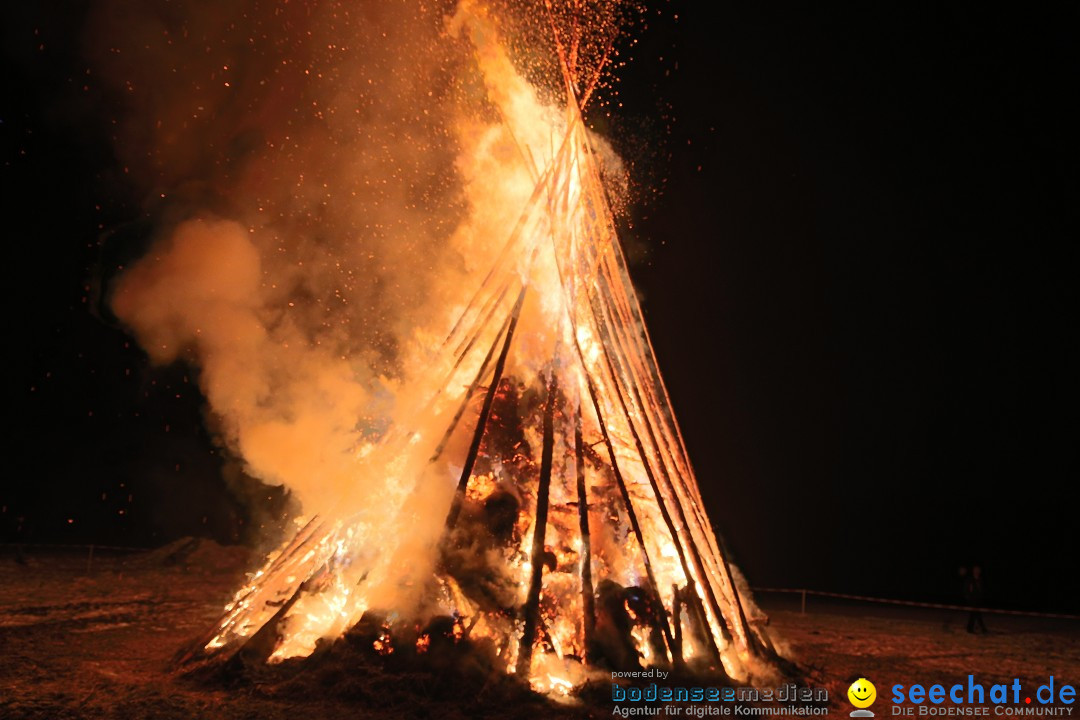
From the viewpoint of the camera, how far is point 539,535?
573 centimetres

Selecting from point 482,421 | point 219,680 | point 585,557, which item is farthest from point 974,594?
point 219,680

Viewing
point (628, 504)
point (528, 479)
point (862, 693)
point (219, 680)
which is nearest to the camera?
point (219, 680)

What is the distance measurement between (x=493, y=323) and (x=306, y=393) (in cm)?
285

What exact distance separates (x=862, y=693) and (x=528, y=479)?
11.5ft

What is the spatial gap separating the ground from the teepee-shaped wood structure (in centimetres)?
47

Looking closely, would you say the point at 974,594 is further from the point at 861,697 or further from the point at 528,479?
the point at 528,479

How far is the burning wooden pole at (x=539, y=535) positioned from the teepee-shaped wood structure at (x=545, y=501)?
0.7 inches

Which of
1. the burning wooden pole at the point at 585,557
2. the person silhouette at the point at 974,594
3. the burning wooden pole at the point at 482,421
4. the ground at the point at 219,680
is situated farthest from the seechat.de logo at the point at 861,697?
the person silhouette at the point at 974,594

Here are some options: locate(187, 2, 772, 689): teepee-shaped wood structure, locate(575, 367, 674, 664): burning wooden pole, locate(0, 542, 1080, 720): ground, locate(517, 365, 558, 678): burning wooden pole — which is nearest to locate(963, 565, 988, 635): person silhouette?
locate(0, 542, 1080, 720): ground

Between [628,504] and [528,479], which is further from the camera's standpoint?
[528,479]

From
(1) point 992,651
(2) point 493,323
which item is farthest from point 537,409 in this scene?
(1) point 992,651

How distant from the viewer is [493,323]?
7.08 m

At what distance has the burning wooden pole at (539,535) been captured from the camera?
5.21 m

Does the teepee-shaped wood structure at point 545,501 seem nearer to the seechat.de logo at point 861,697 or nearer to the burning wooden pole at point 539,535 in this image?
the burning wooden pole at point 539,535
